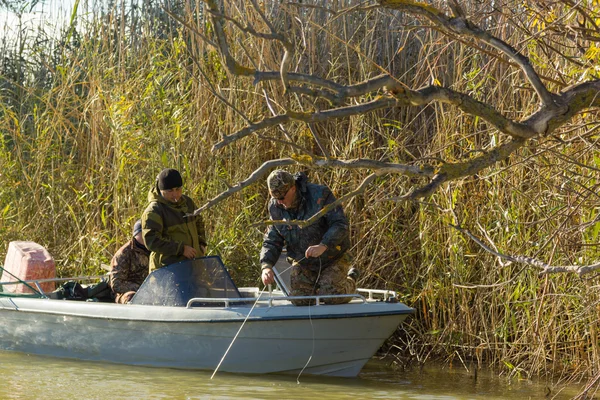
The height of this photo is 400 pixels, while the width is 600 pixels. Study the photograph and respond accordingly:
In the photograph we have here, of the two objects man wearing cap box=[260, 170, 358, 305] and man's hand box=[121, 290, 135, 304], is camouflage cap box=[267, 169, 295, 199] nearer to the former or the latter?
man wearing cap box=[260, 170, 358, 305]

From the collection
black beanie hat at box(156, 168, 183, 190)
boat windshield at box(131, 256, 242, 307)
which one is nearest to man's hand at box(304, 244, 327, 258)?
boat windshield at box(131, 256, 242, 307)

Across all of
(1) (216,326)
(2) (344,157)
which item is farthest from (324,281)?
(2) (344,157)

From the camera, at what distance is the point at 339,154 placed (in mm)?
8328

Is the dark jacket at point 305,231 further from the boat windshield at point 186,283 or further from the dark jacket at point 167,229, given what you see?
the dark jacket at point 167,229

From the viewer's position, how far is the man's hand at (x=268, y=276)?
7.00 m

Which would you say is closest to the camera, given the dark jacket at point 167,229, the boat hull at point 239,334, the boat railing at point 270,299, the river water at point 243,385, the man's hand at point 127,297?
the river water at point 243,385

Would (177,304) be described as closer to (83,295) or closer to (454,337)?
(83,295)

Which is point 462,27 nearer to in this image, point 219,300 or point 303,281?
point 219,300

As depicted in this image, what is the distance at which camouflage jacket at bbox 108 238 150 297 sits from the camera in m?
7.90

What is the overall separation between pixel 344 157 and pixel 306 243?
106 cm

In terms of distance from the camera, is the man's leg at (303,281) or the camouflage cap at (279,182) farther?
the man's leg at (303,281)

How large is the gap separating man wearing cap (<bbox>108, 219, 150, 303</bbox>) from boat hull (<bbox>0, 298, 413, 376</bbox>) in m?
0.42

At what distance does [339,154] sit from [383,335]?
1.87 meters

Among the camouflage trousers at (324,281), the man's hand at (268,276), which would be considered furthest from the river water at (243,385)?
the man's hand at (268,276)
